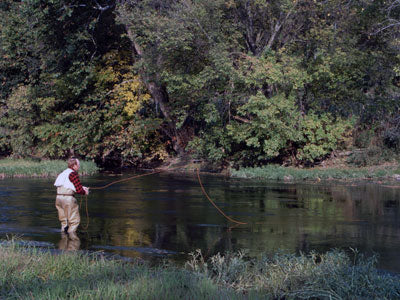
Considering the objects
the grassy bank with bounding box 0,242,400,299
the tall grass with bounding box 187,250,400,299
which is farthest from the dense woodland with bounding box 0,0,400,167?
the grassy bank with bounding box 0,242,400,299

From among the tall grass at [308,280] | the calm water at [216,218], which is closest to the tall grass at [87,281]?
the tall grass at [308,280]

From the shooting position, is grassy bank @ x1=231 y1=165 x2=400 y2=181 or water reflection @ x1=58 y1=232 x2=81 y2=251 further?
grassy bank @ x1=231 y1=165 x2=400 y2=181

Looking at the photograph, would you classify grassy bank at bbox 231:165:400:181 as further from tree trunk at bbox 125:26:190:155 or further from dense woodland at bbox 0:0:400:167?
tree trunk at bbox 125:26:190:155

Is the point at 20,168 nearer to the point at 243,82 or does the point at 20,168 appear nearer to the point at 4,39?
the point at 4,39

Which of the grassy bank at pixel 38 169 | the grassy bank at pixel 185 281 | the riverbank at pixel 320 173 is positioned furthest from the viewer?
the grassy bank at pixel 38 169

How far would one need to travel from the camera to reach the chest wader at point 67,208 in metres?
12.4

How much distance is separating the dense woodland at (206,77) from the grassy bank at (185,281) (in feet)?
55.9

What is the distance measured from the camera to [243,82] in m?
25.6

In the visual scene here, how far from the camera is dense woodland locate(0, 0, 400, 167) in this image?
25.4m

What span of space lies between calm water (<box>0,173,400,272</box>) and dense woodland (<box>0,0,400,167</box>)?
472 centimetres

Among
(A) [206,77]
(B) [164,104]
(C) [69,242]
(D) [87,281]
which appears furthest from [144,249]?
(B) [164,104]

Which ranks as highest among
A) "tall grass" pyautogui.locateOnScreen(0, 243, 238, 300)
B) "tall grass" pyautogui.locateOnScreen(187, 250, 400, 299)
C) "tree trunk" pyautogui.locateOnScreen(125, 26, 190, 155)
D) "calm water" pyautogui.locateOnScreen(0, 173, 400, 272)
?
"tree trunk" pyautogui.locateOnScreen(125, 26, 190, 155)

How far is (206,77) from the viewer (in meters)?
25.3

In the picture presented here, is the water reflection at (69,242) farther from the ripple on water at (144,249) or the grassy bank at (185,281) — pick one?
the grassy bank at (185,281)
